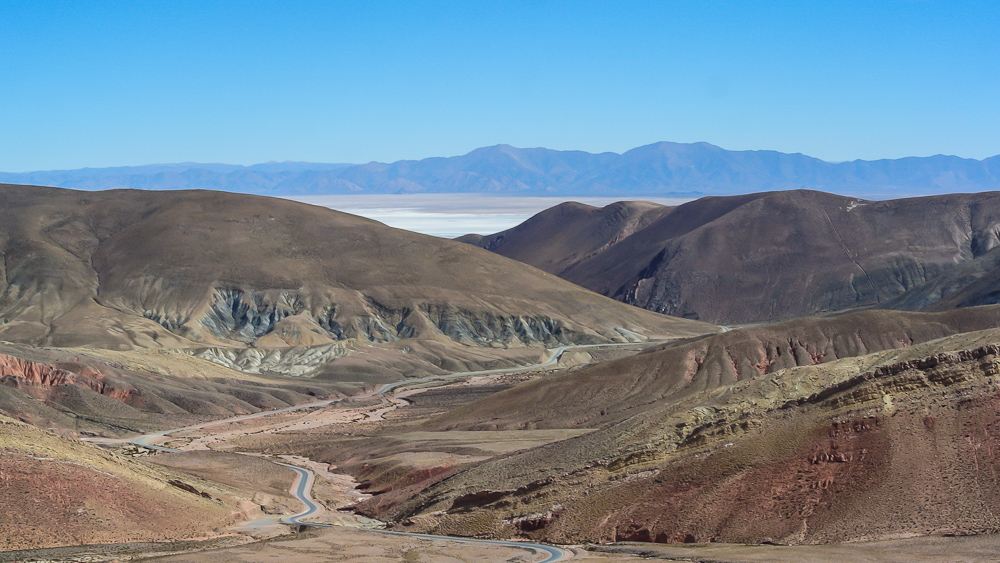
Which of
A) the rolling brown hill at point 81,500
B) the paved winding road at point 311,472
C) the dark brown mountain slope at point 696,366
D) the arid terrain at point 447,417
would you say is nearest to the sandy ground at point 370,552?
the arid terrain at point 447,417

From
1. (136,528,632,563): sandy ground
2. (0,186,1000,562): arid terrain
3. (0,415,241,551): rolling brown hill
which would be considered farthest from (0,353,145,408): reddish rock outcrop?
(136,528,632,563): sandy ground

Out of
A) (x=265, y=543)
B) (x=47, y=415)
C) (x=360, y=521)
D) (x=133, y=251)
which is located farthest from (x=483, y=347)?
(x=265, y=543)

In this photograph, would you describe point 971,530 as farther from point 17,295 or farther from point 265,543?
point 17,295

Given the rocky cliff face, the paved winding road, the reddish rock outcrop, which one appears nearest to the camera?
the rocky cliff face

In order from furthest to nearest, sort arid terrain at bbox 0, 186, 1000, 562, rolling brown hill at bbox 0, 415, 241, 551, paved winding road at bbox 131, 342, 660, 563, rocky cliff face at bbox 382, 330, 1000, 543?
1. paved winding road at bbox 131, 342, 660, 563
2. rolling brown hill at bbox 0, 415, 241, 551
3. arid terrain at bbox 0, 186, 1000, 562
4. rocky cliff face at bbox 382, 330, 1000, 543

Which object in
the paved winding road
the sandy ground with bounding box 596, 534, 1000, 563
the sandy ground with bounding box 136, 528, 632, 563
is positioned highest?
the sandy ground with bounding box 596, 534, 1000, 563

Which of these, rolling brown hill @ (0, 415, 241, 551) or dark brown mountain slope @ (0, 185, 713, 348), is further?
dark brown mountain slope @ (0, 185, 713, 348)

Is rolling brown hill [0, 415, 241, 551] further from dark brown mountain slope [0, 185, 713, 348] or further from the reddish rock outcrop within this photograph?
dark brown mountain slope [0, 185, 713, 348]
